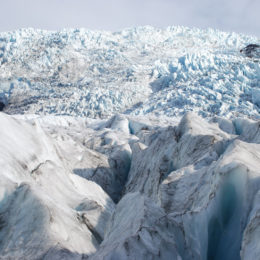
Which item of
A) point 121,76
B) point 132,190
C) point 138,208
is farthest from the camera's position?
point 121,76

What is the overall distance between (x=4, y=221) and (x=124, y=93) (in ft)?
168

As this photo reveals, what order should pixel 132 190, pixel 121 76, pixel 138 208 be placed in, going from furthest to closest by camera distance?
1. pixel 121 76
2. pixel 132 190
3. pixel 138 208

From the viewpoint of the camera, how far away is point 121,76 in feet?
221

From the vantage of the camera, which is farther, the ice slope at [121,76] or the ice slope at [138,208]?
the ice slope at [121,76]

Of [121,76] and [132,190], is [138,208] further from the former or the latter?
[121,76]

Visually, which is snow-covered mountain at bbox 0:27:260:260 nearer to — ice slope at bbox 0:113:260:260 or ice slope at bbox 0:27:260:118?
ice slope at bbox 0:113:260:260

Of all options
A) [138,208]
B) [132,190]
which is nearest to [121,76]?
[132,190]

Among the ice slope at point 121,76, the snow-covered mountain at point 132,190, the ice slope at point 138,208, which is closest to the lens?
the ice slope at point 138,208

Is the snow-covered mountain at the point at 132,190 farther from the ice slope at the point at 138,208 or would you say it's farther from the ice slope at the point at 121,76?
the ice slope at the point at 121,76

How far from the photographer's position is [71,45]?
3344 inches

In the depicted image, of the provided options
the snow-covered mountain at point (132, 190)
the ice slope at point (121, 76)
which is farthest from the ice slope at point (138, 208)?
the ice slope at point (121, 76)

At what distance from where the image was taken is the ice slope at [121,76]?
150 feet

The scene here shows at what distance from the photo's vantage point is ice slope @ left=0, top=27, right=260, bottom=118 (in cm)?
4581

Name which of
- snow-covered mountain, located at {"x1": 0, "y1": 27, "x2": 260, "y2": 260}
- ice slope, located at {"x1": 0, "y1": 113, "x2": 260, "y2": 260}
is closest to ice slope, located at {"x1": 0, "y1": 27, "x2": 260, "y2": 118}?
snow-covered mountain, located at {"x1": 0, "y1": 27, "x2": 260, "y2": 260}
